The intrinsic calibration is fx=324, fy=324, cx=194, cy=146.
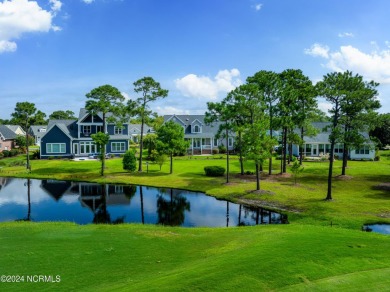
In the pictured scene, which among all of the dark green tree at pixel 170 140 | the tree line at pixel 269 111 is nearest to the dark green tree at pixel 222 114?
the tree line at pixel 269 111

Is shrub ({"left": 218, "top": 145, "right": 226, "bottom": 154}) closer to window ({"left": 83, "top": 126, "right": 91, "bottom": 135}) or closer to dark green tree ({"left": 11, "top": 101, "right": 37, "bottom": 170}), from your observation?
window ({"left": 83, "top": 126, "right": 91, "bottom": 135})

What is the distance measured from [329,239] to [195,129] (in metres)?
57.8

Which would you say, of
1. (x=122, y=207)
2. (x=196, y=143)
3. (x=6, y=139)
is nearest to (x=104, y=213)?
(x=122, y=207)

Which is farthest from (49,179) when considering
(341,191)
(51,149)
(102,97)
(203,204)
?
(341,191)

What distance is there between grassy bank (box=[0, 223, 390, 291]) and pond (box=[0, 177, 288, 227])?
4908 mm

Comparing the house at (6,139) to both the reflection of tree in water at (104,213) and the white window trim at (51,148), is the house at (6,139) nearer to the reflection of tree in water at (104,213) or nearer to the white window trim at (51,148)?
the white window trim at (51,148)

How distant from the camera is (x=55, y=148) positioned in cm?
5941

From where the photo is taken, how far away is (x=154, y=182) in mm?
38906

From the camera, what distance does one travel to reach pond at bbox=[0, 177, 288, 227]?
24.5 metres

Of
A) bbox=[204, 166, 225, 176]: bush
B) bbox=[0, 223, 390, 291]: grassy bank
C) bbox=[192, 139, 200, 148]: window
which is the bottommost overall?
bbox=[0, 223, 390, 291]: grassy bank

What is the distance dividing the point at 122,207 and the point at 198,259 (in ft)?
53.0

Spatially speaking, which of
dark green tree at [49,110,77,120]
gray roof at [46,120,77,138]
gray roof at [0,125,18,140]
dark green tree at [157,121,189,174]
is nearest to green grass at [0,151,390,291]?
dark green tree at [157,121,189,174]

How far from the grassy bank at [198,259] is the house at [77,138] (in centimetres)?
4260

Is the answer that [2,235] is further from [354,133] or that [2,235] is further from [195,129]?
[195,129]
